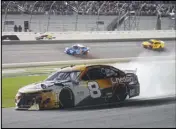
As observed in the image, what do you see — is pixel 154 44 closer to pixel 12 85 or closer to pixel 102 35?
pixel 102 35

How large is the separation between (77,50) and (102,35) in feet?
4.81

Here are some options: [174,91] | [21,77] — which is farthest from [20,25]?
[174,91]

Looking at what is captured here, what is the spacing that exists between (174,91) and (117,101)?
221cm

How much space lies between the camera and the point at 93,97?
786 cm

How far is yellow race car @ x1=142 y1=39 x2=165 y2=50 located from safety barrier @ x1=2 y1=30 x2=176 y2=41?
174 mm

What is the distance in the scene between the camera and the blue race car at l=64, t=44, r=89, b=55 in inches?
394

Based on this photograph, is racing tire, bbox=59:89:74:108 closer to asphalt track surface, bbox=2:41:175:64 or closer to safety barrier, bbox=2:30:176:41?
asphalt track surface, bbox=2:41:175:64

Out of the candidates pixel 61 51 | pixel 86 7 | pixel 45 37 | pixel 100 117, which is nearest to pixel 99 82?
pixel 100 117

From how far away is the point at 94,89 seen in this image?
784cm

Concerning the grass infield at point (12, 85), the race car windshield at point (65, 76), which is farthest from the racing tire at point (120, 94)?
the grass infield at point (12, 85)

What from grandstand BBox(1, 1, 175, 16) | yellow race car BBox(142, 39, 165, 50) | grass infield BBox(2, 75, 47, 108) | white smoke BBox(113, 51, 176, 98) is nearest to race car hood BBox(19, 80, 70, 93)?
grass infield BBox(2, 75, 47, 108)

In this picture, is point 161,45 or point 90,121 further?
point 161,45

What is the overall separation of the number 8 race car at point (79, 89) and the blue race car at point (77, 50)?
77.7 inches

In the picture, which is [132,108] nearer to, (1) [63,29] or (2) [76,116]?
(2) [76,116]
